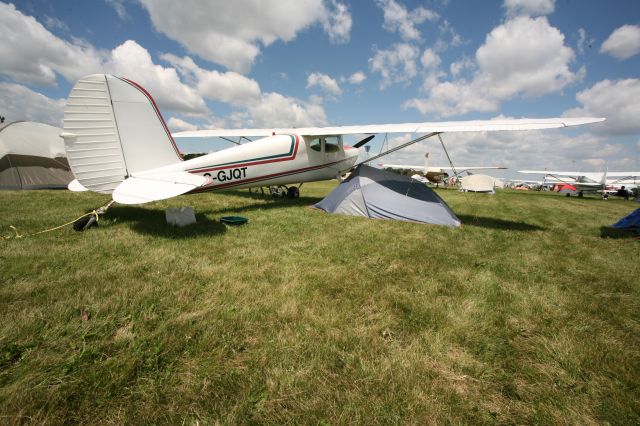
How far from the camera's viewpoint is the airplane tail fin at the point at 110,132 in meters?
5.55

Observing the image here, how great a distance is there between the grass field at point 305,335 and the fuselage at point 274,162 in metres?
3.18

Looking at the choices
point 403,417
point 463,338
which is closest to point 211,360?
point 403,417

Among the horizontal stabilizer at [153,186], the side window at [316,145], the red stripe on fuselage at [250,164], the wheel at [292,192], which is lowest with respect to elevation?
the wheel at [292,192]

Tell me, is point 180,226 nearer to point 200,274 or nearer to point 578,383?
point 200,274

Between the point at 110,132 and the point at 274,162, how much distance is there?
192 inches

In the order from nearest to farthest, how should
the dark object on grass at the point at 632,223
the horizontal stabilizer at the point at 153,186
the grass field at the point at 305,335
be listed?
the grass field at the point at 305,335 < the horizontal stabilizer at the point at 153,186 < the dark object on grass at the point at 632,223

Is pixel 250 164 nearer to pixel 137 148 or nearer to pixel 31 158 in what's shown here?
pixel 137 148

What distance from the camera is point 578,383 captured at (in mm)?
2129

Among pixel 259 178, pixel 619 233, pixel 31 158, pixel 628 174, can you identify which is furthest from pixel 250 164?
pixel 628 174

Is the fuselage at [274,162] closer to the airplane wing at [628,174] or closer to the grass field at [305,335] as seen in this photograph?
the grass field at [305,335]

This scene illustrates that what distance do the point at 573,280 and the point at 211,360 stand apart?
5.40 m

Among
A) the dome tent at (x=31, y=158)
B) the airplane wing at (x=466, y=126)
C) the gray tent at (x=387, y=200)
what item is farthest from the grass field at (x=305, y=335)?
the dome tent at (x=31, y=158)

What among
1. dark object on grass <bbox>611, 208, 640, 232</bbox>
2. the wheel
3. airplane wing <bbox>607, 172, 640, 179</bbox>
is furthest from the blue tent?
airplane wing <bbox>607, 172, 640, 179</bbox>

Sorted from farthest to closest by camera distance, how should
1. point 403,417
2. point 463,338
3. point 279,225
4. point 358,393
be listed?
point 279,225 < point 463,338 < point 358,393 < point 403,417
